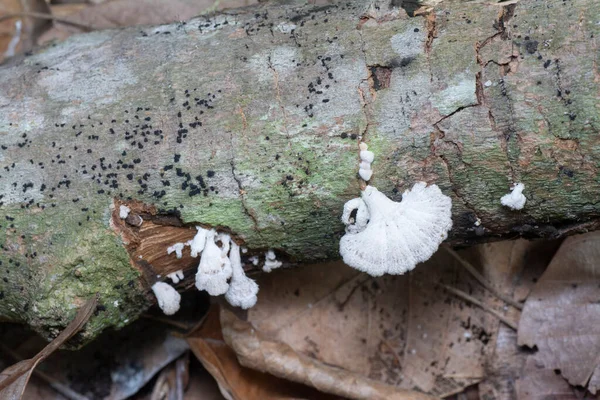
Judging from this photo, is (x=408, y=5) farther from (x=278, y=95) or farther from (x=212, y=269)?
(x=212, y=269)

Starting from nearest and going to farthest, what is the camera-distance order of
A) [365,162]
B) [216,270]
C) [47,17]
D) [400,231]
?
1. [400,231]
2. [365,162]
3. [216,270]
4. [47,17]

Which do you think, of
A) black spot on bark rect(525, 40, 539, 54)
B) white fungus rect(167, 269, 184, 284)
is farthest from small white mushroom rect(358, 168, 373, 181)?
white fungus rect(167, 269, 184, 284)

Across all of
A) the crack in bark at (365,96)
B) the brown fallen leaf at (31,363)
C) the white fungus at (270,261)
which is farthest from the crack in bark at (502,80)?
the brown fallen leaf at (31,363)

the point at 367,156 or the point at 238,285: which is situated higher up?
the point at 367,156

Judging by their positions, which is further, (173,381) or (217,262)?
(173,381)

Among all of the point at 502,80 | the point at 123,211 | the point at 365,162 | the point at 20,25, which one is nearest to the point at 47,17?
the point at 20,25

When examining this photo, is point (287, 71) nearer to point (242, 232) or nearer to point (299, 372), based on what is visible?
point (242, 232)

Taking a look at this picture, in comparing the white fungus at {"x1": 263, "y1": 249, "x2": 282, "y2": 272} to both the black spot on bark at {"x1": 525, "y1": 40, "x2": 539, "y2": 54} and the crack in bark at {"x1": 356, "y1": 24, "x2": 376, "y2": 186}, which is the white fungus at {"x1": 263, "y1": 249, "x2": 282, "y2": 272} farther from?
the black spot on bark at {"x1": 525, "y1": 40, "x2": 539, "y2": 54}
